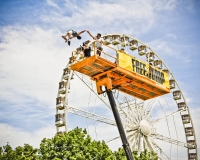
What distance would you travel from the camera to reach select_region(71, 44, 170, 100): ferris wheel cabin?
1190cm

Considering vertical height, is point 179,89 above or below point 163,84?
above

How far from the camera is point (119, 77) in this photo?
1276 cm

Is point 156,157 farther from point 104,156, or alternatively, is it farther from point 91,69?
point 91,69

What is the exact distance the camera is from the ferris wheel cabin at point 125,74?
11.9 m

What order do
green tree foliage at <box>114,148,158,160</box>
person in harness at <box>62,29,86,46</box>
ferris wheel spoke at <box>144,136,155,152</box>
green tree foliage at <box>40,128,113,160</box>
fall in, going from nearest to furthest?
person in harness at <box>62,29,86,46</box>, green tree foliage at <box>40,128,113,160</box>, green tree foliage at <box>114,148,158,160</box>, ferris wheel spoke at <box>144,136,155,152</box>

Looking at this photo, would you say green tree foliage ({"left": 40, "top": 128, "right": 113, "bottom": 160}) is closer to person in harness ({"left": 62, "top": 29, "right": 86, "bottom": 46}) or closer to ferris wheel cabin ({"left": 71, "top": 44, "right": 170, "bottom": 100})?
ferris wheel cabin ({"left": 71, "top": 44, "right": 170, "bottom": 100})

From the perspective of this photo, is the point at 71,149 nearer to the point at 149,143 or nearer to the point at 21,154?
the point at 21,154

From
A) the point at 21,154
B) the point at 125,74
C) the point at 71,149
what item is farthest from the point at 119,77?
the point at 21,154

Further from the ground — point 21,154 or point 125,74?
point 125,74

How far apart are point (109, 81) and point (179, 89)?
1982 cm

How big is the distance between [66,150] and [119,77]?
6445 millimetres

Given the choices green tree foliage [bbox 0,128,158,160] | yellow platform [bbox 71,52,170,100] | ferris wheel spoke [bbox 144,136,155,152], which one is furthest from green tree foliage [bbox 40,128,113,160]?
ferris wheel spoke [bbox 144,136,155,152]

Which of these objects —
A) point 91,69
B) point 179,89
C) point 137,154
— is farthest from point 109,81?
point 179,89

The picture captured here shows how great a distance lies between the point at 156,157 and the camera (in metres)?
22.5
